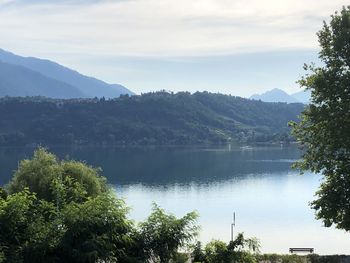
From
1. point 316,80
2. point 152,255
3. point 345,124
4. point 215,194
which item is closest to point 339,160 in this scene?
point 345,124

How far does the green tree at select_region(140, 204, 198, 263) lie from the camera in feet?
69.4

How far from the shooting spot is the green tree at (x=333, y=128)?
31.0m

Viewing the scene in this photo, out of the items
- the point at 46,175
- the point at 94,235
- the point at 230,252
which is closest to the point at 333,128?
the point at 230,252

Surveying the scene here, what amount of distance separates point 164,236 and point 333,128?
51.2 feet

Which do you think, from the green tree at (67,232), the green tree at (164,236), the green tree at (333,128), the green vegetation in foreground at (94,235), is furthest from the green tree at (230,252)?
the green tree at (333,128)

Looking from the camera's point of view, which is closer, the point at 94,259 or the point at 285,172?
the point at 94,259

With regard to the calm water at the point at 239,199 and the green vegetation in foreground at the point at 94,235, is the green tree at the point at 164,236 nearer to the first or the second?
the green vegetation in foreground at the point at 94,235

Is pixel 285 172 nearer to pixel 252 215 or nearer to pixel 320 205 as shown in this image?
pixel 252 215

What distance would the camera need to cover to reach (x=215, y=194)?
13300 centimetres

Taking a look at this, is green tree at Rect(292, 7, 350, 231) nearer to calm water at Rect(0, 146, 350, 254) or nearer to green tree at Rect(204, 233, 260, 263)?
green tree at Rect(204, 233, 260, 263)

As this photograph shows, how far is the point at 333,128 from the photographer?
31.3m

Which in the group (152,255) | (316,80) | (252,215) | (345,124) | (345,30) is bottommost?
(252,215)

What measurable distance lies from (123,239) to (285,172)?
170641 millimetres

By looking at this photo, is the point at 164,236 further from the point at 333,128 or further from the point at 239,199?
the point at 239,199
